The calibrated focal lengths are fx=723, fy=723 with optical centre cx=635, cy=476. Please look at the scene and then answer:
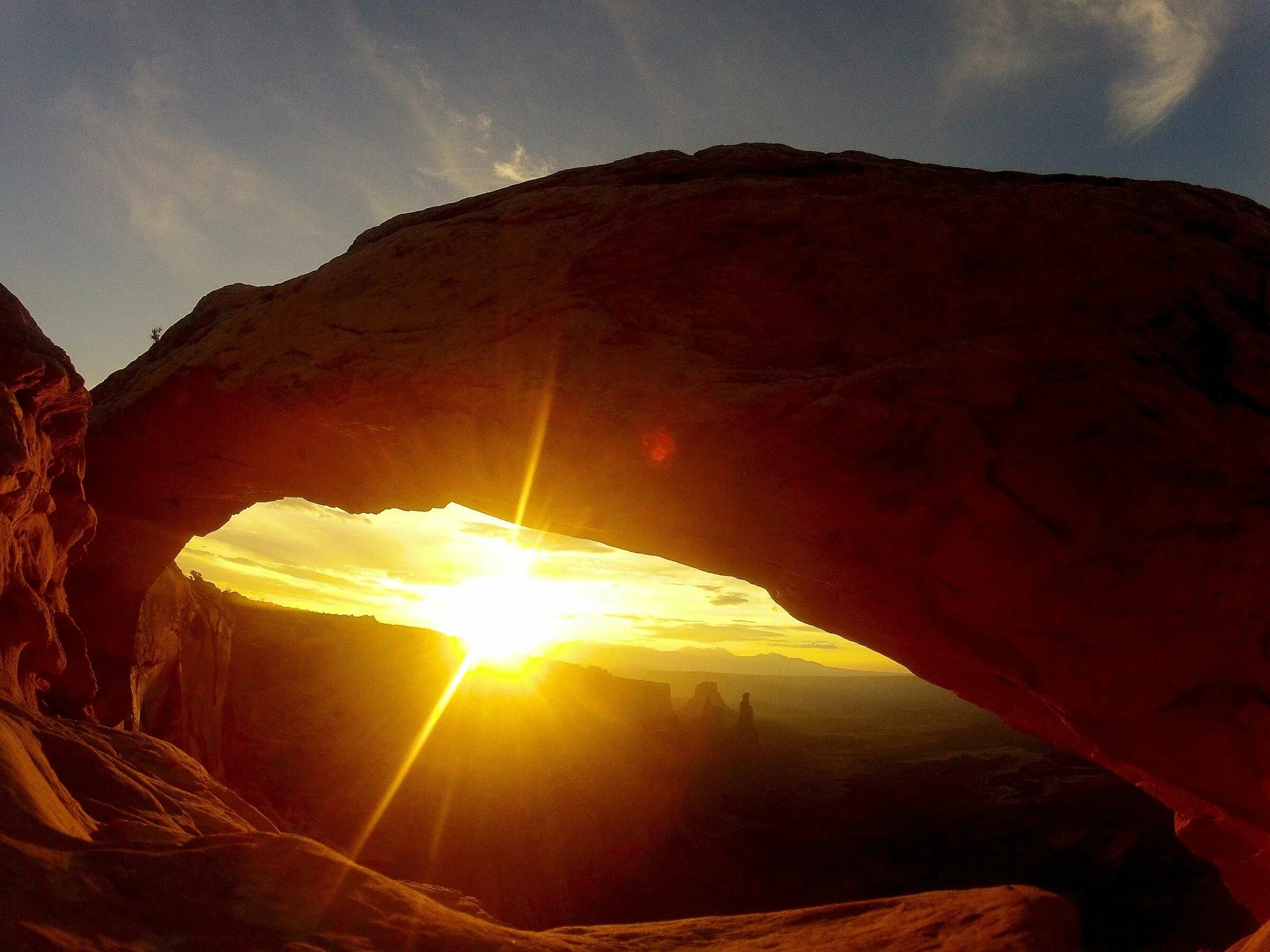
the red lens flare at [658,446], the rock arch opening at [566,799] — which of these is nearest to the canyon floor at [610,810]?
the rock arch opening at [566,799]

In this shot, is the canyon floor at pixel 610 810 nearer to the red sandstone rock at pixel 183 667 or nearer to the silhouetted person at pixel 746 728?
the red sandstone rock at pixel 183 667

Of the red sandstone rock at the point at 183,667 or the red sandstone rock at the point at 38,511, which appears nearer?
the red sandstone rock at the point at 38,511

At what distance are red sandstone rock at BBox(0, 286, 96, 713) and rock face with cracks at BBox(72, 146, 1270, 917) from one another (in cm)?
198

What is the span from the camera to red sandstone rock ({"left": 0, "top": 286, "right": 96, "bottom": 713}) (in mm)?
7672

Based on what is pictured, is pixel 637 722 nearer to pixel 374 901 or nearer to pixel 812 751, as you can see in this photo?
pixel 812 751

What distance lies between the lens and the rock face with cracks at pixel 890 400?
6.44 meters

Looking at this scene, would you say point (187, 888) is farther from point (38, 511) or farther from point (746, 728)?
point (746, 728)

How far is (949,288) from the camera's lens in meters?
7.55

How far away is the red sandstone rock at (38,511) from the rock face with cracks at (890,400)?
1.98 m

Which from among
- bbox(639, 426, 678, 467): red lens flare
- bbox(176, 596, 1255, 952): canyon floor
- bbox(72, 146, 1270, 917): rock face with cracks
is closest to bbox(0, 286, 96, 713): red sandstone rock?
A: bbox(72, 146, 1270, 917): rock face with cracks

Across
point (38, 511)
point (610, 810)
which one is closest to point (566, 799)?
point (610, 810)

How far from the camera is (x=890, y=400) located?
6785mm

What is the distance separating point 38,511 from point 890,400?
33.3 ft

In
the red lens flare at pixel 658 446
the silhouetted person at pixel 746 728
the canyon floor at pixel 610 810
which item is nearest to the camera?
the red lens flare at pixel 658 446
